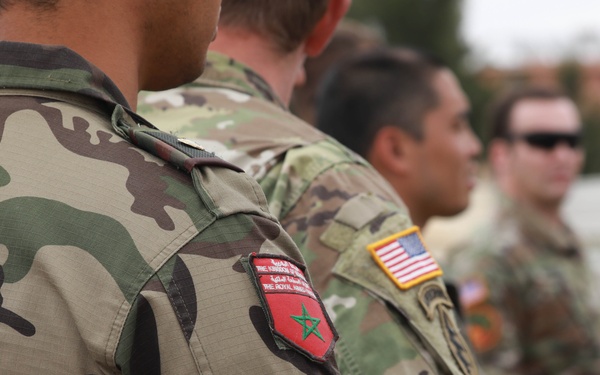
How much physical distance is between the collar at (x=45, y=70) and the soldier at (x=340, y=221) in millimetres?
561

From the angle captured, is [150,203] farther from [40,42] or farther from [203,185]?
[40,42]

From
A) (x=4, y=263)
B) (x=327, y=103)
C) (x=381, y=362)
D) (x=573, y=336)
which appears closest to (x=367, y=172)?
(x=381, y=362)

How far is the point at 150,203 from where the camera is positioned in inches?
49.8

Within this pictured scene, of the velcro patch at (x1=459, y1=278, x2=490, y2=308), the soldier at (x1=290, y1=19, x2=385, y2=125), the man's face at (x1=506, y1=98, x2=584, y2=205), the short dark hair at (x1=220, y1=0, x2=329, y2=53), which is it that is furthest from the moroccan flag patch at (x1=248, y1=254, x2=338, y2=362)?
the man's face at (x1=506, y1=98, x2=584, y2=205)

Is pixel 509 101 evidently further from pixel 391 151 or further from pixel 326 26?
pixel 326 26

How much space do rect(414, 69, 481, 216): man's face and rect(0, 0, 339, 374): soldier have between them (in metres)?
2.08

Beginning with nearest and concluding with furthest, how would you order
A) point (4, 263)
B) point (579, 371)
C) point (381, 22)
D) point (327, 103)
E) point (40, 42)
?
point (4, 263)
point (40, 42)
point (327, 103)
point (579, 371)
point (381, 22)

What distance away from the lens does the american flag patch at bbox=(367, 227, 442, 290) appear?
195 cm

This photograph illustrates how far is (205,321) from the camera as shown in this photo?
4.02ft

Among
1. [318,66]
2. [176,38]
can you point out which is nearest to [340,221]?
[176,38]

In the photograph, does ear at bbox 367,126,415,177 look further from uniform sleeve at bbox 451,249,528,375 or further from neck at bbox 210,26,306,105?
uniform sleeve at bbox 451,249,528,375

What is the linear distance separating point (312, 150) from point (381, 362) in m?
0.47

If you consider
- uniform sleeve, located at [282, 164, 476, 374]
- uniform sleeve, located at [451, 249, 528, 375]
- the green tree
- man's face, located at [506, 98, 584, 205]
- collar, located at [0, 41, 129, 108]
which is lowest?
the green tree

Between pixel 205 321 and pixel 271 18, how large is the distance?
128 cm
